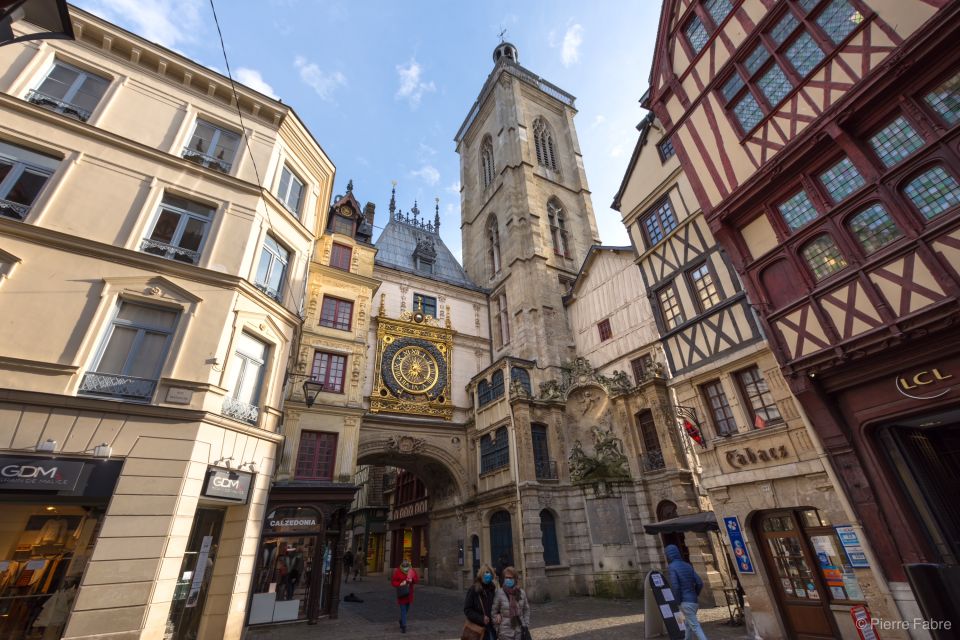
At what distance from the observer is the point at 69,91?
9.98 m

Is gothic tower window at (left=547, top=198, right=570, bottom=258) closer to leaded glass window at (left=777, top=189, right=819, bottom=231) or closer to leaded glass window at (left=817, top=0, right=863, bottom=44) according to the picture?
leaded glass window at (left=777, top=189, right=819, bottom=231)

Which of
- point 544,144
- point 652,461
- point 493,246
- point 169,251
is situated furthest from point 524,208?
point 169,251

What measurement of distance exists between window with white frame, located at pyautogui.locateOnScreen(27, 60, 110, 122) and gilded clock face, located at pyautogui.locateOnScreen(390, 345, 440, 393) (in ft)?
45.1

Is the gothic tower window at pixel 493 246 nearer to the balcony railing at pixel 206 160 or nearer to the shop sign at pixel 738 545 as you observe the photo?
the balcony railing at pixel 206 160

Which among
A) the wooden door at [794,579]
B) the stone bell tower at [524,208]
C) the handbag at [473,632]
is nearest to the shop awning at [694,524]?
the wooden door at [794,579]

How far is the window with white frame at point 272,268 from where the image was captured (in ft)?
36.2

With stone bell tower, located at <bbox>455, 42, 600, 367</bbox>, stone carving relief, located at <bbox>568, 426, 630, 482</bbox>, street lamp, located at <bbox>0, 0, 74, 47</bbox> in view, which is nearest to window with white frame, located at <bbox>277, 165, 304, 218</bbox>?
street lamp, located at <bbox>0, 0, 74, 47</bbox>

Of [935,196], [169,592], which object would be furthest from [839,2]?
[169,592]

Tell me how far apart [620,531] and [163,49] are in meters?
21.3

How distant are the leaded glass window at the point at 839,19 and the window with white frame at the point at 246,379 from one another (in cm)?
1434

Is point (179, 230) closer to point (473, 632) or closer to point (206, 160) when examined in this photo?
point (206, 160)

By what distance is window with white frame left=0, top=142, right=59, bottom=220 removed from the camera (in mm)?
8234

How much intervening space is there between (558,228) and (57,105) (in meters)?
23.2

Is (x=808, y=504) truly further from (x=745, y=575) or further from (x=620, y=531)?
(x=620, y=531)
